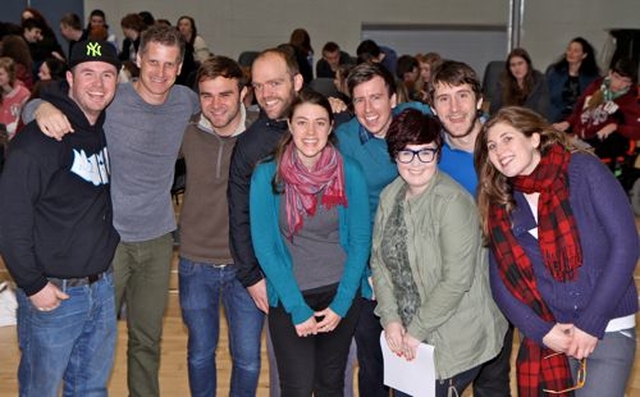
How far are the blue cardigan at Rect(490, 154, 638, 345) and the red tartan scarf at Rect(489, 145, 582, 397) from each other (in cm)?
3

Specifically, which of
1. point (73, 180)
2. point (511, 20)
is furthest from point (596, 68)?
point (73, 180)

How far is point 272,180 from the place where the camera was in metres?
3.45

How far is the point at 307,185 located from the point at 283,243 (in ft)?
0.85

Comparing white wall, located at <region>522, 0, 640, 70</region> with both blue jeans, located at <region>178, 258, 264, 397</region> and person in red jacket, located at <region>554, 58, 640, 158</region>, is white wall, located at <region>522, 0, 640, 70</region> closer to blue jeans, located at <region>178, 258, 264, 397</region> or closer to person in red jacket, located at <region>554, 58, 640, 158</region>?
person in red jacket, located at <region>554, 58, 640, 158</region>

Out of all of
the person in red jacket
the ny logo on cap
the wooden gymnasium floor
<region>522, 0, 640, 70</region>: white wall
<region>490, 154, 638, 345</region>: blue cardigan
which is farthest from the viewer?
<region>522, 0, 640, 70</region>: white wall

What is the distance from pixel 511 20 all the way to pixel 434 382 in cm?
1292

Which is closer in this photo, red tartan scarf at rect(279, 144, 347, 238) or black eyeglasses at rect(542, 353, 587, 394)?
black eyeglasses at rect(542, 353, 587, 394)

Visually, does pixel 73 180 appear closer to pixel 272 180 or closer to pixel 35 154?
pixel 35 154

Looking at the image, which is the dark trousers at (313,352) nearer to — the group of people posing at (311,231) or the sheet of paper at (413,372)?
the group of people posing at (311,231)

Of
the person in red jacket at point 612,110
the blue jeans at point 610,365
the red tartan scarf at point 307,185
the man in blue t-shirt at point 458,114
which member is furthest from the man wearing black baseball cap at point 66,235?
the person in red jacket at point 612,110

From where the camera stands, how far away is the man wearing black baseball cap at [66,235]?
3178 mm

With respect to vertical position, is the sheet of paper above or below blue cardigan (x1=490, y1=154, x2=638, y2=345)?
below

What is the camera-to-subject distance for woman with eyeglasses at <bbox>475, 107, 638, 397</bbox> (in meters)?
3.06

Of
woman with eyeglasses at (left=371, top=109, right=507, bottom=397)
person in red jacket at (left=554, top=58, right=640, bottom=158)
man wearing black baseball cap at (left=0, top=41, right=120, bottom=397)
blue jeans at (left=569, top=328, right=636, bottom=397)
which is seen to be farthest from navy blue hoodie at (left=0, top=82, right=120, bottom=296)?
person in red jacket at (left=554, top=58, right=640, bottom=158)
